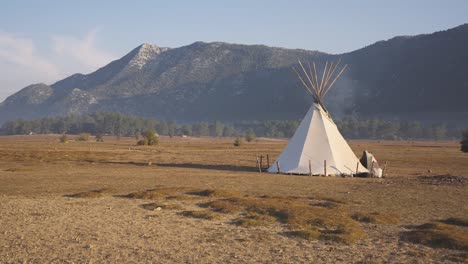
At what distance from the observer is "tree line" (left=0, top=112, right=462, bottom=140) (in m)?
163

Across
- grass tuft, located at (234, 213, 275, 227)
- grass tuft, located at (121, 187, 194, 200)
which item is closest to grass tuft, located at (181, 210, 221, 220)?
grass tuft, located at (234, 213, 275, 227)

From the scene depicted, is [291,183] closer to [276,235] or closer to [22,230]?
[276,235]

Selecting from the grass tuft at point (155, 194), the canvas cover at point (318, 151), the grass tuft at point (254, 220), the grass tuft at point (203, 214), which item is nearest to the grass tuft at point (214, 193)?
the grass tuft at point (155, 194)

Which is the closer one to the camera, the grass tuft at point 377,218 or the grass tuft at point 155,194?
the grass tuft at point 377,218

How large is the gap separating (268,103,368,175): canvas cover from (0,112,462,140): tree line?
11875 cm

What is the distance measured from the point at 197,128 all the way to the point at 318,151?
160770mm

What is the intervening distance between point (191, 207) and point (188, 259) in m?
7.82

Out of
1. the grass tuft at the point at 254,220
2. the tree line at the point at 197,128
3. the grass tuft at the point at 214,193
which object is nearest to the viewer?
the grass tuft at the point at 254,220

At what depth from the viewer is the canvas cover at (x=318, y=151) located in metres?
34.2

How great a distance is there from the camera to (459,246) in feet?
41.7

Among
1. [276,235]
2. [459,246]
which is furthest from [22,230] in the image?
[459,246]

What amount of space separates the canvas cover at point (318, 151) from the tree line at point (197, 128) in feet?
390

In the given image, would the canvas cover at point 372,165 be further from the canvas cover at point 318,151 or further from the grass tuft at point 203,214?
the grass tuft at point 203,214

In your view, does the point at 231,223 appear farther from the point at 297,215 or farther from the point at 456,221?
the point at 456,221
